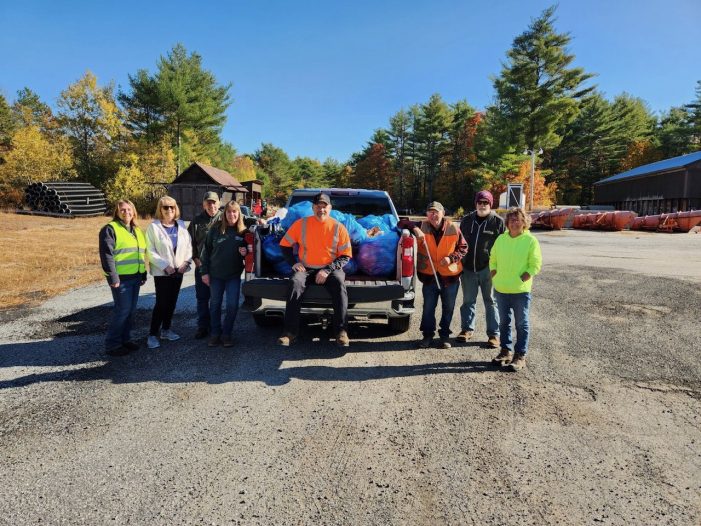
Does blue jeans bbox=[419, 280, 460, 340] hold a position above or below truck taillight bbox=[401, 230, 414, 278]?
below

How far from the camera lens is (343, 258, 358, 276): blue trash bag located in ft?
16.0

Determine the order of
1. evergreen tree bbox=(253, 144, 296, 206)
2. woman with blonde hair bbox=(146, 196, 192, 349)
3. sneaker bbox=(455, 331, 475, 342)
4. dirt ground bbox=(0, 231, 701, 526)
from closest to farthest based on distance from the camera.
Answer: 1. dirt ground bbox=(0, 231, 701, 526)
2. woman with blonde hair bbox=(146, 196, 192, 349)
3. sneaker bbox=(455, 331, 475, 342)
4. evergreen tree bbox=(253, 144, 296, 206)

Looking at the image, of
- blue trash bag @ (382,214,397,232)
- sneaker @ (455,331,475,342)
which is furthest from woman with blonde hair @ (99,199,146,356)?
sneaker @ (455,331,475,342)

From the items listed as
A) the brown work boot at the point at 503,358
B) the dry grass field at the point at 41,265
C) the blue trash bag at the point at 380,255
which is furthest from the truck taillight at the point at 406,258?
the dry grass field at the point at 41,265

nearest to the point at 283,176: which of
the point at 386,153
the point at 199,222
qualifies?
the point at 386,153

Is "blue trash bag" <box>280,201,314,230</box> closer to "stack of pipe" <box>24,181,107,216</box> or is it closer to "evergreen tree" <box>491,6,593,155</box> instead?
"stack of pipe" <box>24,181,107,216</box>

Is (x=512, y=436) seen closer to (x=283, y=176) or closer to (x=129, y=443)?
(x=129, y=443)

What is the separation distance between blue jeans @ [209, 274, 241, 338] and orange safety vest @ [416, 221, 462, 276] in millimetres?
2233

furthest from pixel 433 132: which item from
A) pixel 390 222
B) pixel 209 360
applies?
pixel 209 360

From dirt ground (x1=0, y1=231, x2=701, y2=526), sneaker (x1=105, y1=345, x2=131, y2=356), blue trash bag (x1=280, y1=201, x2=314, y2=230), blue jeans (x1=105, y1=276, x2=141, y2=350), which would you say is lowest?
dirt ground (x1=0, y1=231, x2=701, y2=526)

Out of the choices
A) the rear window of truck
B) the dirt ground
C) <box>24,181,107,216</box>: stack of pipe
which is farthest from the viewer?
<box>24,181,107,216</box>: stack of pipe

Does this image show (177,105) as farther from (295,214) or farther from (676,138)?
(676,138)

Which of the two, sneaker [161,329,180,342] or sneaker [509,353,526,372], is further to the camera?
sneaker [161,329,180,342]

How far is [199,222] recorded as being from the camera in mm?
5453
